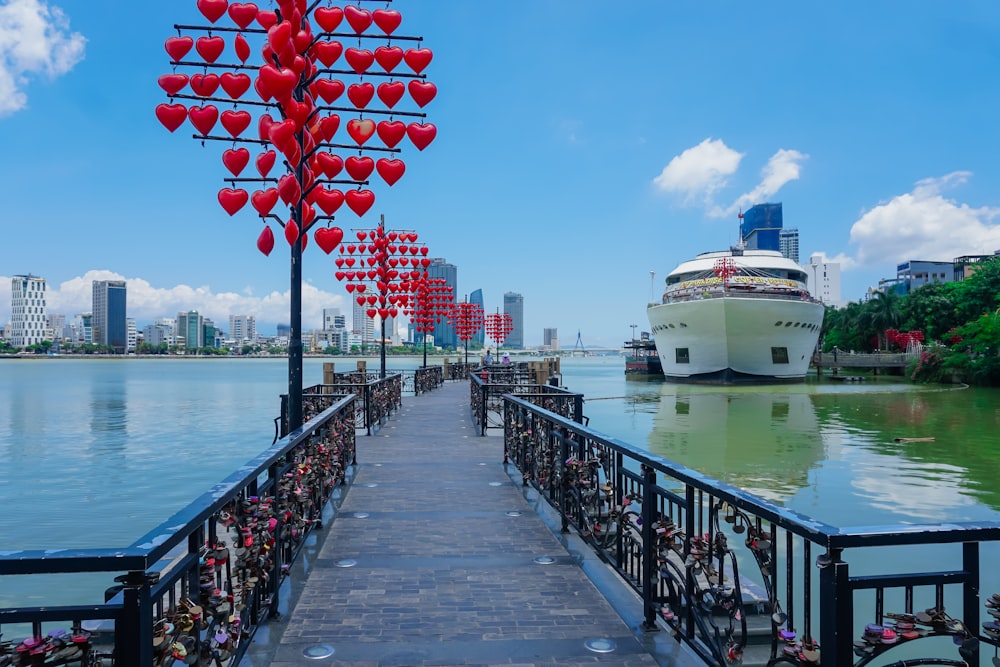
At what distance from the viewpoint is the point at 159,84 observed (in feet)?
24.3

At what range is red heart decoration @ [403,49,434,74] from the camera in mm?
8125

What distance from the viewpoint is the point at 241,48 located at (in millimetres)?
7695

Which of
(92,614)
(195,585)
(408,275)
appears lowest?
(195,585)

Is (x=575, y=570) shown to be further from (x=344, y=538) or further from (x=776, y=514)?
(x=776, y=514)

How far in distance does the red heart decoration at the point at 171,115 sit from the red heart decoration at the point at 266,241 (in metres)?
1.51

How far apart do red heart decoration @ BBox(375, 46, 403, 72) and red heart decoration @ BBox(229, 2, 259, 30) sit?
144cm

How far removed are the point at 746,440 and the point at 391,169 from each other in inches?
643

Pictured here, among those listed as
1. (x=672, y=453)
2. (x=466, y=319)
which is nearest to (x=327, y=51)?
(x=672, y=453)

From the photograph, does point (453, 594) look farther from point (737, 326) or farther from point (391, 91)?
point (737, 326)

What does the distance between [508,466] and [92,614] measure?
7683mm

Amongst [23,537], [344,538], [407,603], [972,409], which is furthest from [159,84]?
[972,409]

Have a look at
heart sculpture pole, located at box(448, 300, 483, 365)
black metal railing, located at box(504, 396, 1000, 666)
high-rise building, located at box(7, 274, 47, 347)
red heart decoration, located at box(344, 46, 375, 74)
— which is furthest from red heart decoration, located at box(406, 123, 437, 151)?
high-rise building, located at box(7, 274, 47, 347)

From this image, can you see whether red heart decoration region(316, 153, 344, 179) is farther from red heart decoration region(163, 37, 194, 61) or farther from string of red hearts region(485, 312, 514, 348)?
string of red hearts region(485, 312, 514, 348)

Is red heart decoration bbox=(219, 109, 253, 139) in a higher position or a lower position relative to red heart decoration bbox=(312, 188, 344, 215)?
higher
